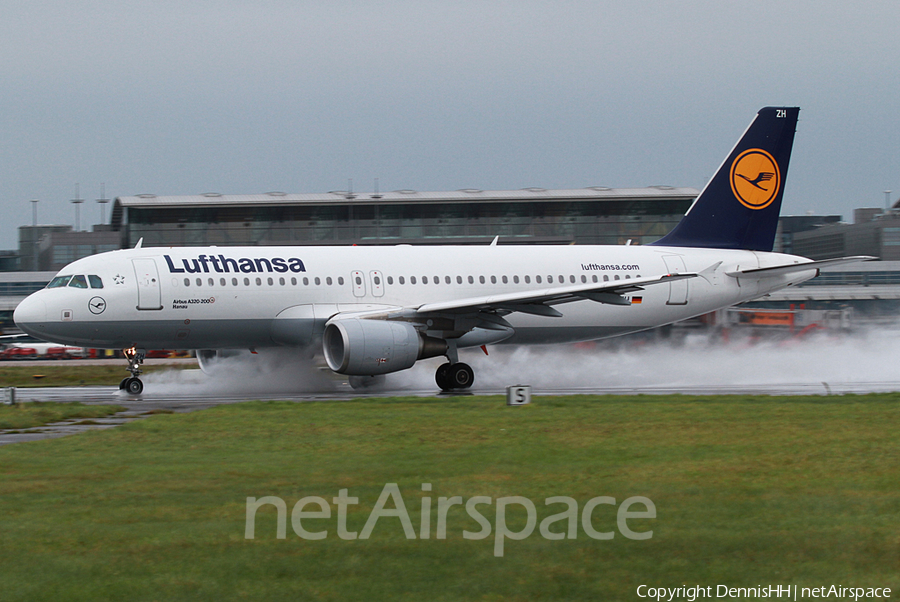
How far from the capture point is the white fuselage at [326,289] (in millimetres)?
21641

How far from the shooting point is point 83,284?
21703 mm

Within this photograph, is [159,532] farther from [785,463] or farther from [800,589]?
[785,463]

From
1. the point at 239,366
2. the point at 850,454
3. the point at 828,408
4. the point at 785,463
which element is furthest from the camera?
the point at 239,366

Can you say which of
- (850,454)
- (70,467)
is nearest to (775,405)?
(850,454)

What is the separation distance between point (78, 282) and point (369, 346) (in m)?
6.95

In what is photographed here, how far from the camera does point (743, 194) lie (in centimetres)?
2677

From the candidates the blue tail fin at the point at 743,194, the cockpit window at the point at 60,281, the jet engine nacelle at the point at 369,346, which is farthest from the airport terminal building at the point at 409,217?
the jet engine nacelle at the point at 369,346

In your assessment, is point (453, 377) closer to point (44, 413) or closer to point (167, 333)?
point (167, 333)

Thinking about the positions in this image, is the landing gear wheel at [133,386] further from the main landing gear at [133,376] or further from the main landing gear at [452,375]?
the main landing gear at [452,375]

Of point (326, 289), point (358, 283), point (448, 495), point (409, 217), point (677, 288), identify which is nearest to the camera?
point (448, 495)

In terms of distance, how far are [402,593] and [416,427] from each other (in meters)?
7.89

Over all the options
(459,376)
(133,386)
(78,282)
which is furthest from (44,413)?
→ (459,376)

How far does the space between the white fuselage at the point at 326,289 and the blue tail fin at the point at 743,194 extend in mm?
571

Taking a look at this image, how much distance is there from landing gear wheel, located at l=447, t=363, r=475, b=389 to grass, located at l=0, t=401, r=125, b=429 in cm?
754
